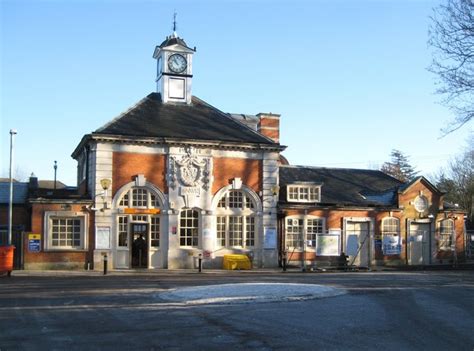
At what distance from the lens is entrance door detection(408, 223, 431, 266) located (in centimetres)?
3775

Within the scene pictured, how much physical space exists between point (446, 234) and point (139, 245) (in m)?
19.3

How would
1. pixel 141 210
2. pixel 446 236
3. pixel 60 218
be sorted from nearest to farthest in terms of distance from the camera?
1. pixel 60 218
2. pixel 141 210
3. pixel 446 236

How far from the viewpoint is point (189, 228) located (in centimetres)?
3247

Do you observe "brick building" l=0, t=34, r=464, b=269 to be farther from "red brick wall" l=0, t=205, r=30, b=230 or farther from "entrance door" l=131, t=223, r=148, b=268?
"red brick wall" l=0, t=205, r=30, b=230

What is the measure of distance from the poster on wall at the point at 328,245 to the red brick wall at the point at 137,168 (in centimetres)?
898

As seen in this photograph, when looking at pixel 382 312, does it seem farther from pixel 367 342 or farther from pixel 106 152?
pixel 106 152

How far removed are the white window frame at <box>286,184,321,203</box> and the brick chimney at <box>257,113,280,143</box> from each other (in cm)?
647

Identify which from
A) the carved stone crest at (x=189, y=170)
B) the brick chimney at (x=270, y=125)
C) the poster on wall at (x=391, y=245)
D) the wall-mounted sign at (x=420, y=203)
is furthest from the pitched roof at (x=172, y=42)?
the wall-mounted sign at (x=420, y=203)

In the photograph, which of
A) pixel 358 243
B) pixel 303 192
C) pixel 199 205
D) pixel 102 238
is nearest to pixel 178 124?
pixel 199 205

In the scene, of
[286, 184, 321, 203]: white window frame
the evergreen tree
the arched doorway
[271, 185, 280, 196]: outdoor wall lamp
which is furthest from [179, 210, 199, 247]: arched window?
the evergreen tree

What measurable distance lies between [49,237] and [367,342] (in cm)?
2257

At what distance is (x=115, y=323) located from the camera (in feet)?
39.2

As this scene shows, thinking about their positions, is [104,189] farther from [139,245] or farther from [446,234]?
[446,234]

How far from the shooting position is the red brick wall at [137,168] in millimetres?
31125
